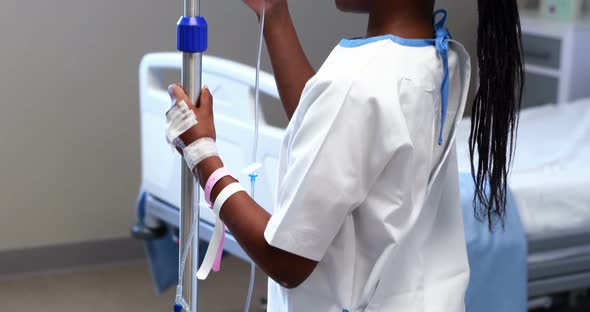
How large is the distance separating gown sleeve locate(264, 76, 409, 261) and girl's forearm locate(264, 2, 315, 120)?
0.20 m

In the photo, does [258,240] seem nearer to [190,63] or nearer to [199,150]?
[199,150]

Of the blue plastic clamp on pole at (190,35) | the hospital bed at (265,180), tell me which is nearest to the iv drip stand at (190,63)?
the blue plastic clamp on pole at (190,35)

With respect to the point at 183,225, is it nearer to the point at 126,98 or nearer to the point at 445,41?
the point at 445,41

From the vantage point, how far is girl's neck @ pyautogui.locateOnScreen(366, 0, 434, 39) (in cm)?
119

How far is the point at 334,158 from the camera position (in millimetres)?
1104

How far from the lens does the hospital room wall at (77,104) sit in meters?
3.23

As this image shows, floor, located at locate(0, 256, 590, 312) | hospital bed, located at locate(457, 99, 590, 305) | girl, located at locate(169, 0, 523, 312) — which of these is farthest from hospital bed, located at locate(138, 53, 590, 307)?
girl, located at locate(169, 0, 523, 312)

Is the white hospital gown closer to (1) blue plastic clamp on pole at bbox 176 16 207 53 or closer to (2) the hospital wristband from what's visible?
(2) the hospital wristband

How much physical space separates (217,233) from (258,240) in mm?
121

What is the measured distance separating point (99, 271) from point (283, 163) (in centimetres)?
233

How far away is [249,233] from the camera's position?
1.17 meters

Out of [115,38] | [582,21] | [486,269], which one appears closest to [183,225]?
[486,269]

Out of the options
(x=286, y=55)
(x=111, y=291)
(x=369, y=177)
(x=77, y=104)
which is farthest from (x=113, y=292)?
(x=369, y=177)

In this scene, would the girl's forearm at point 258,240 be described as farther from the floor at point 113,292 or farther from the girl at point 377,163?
the floor at point 113,292
